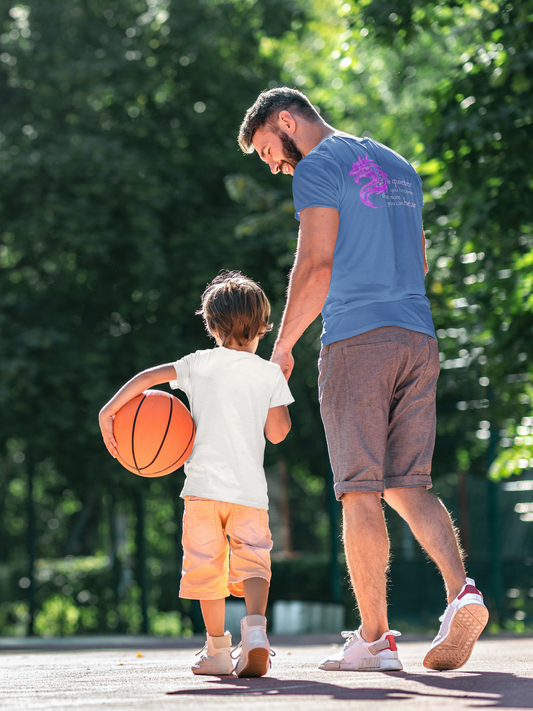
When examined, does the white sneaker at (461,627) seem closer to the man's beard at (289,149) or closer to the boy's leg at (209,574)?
the boy's leg at (209,574)

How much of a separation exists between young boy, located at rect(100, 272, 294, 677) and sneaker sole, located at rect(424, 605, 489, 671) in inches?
26.6

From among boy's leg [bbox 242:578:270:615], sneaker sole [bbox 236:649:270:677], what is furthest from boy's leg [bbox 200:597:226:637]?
sneaker sole [bbox 236:649:270:677]

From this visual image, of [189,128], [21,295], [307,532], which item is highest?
[189,128]

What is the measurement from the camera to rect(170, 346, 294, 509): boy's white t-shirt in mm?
3961

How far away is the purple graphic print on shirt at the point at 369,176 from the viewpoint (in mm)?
4057

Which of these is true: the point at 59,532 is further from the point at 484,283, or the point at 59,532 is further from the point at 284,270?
the point at 484,283

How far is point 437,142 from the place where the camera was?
9.39 meters

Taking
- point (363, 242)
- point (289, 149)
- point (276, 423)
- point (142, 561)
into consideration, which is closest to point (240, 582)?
point (276, 423)

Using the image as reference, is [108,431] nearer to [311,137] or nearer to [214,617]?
[214,617]

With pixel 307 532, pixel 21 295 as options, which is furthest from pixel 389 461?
pixel 307 532

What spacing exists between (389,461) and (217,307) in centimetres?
92

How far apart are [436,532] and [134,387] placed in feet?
4.30

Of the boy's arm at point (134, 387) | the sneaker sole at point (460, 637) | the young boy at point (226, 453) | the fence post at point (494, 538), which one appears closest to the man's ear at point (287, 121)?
the young boy at point (226, 453)

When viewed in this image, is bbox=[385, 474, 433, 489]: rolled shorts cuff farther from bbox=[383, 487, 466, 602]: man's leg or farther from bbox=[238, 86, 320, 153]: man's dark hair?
bbox=[238, 86, 320, 153]: man's dark hair
